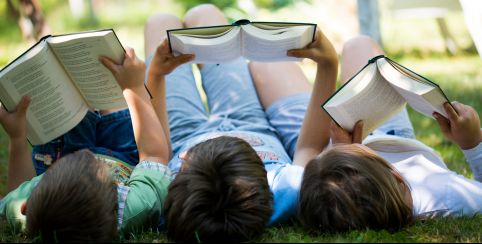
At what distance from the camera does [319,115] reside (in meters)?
2.39

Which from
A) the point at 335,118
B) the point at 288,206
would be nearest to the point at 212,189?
the point at 288,206

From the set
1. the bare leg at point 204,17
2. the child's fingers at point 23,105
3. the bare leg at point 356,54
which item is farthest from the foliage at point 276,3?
the child's fingers at point 23,105

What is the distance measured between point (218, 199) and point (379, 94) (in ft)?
2.49

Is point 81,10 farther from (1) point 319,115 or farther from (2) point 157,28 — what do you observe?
(1) point 319,115

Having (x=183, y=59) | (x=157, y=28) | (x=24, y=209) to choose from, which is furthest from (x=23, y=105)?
(x=157, y=28)

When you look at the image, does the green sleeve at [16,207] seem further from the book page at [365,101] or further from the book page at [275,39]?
the book page at [365,101]

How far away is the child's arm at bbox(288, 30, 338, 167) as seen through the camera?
2.37m

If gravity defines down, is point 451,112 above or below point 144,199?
above

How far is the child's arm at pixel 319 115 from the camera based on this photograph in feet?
7.78

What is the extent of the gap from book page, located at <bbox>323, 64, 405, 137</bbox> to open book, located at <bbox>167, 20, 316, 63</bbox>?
0.26m

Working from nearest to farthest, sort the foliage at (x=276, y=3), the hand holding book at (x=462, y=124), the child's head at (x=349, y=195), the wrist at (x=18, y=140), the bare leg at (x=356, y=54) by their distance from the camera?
the child's head at (x=349, y=195), the hand holding book at (x=462, y=124), the wrist at (x=18, y=140), the bare leg at (x=356, y=54), the foliage at (x=276, y=3)

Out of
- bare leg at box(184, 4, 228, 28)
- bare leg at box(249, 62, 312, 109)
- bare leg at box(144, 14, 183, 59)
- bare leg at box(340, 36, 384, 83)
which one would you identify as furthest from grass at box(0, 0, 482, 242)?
bare leg at box(184, 4, 228, 28)

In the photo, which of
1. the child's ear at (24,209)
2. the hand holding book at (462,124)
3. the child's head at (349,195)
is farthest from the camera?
the hand holding book at (462,124)

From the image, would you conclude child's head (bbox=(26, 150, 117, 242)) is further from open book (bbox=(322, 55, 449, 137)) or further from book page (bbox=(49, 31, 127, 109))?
open book (bbox=(322, 55, 449, 137))
